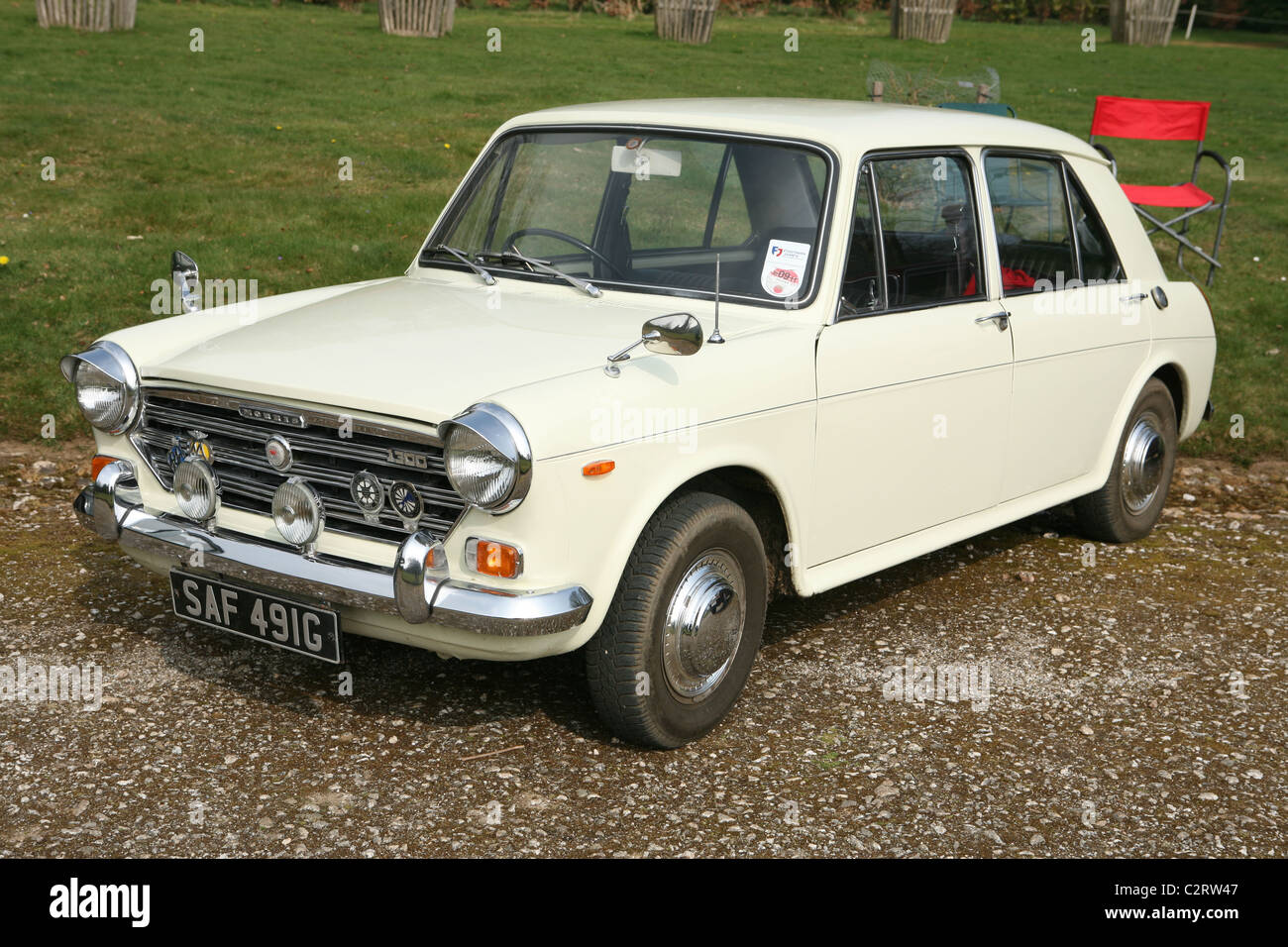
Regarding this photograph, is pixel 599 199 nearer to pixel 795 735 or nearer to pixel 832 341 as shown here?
pixel 832 341

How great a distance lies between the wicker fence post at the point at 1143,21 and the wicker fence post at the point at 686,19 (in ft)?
36.6

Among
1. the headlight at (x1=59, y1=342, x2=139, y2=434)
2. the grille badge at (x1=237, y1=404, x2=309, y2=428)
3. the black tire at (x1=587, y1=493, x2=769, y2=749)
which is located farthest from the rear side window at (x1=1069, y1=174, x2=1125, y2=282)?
the headlight at (x1=59, y1=342, x2=139, y2=434)

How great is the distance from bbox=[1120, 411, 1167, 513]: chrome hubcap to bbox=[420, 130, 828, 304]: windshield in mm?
2334

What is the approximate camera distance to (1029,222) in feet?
17.4

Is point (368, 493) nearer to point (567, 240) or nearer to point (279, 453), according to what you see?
point (279, 453)

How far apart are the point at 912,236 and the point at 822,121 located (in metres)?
0.52

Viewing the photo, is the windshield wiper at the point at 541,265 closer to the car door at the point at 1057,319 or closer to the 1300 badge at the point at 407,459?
the 1300 badge at the point at 407,459

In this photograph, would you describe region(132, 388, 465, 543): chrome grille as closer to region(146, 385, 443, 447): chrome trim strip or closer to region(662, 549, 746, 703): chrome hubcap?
region(146, 385, 443, 447): chrome trim strip

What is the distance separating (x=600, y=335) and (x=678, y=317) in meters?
0.45

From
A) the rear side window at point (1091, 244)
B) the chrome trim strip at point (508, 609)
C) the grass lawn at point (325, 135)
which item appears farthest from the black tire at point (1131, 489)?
the chrome trim strip at point (508, 609)

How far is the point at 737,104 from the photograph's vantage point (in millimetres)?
4969

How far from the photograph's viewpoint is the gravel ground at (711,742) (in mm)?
3637

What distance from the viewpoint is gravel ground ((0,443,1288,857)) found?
3.64 m

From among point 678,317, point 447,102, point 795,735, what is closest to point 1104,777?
point 795,735
